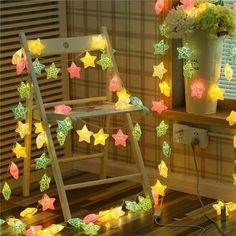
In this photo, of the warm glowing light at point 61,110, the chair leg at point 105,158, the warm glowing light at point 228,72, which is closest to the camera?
the warm glowing light at point 61,110

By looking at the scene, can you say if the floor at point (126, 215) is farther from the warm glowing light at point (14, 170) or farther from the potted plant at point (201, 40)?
the potted plant at point (201, 40)

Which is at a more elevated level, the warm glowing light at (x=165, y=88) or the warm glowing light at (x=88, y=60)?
the warm glowing light at (x=88, y=60)

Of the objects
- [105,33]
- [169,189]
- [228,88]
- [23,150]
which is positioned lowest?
[169,189]

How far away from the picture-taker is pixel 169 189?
372 cm

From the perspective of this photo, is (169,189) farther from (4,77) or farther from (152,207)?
(4,77)

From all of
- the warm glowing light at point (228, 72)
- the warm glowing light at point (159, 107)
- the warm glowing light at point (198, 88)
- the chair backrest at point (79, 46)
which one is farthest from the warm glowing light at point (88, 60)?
the warm glowing light at point (228, 72)

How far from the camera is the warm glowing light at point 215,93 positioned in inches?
138

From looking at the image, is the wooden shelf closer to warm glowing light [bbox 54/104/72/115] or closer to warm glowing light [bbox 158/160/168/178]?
A: warm glowing light [bbox 158/160/168/178]

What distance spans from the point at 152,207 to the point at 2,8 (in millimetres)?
1156

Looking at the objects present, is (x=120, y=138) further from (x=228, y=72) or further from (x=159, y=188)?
(x=228, y=72)

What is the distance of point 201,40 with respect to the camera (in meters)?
3.45

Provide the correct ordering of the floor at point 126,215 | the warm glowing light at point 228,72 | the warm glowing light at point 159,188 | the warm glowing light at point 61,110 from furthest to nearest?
the warm glowing light at point 159,188, the warm glowing light at point 228,72, the warm glowing light at point 61,110, the floor at point 126,215

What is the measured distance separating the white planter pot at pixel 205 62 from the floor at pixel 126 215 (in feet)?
1.49

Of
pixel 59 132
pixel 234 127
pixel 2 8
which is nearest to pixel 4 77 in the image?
pixel 2 8
